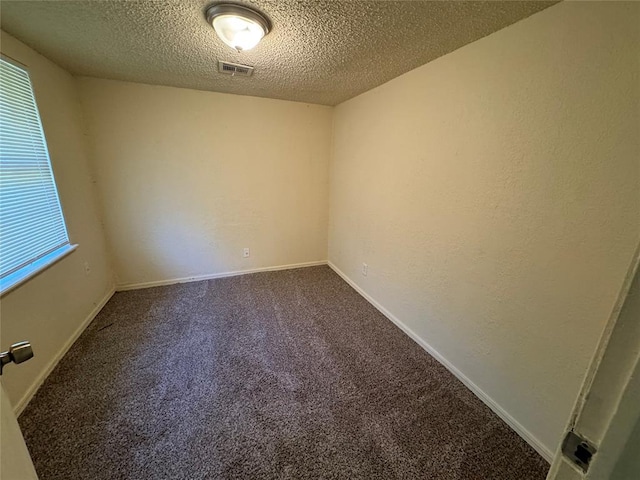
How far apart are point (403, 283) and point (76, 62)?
320 cm

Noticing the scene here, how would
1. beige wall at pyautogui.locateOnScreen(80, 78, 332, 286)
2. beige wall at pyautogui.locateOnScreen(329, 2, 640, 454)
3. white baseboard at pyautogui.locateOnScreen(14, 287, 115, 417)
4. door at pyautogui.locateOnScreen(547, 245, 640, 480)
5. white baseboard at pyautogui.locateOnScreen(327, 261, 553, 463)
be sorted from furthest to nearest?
beige wall at pyautogui.locateOnScreen(80, 78, 332, 286) → white baseboard at pyautogui.locateOnScreen(14, 287, 115, 417) → white baseboard at pyautogui.locateOnScreen(327, 261, 553, 463) → beige wall at pyautogui.locateOnScreen(329, 2, 640, 454) → door at pyautogui.locateOnScreen(547, 245, 640, 480)

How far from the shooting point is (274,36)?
5.18 ft

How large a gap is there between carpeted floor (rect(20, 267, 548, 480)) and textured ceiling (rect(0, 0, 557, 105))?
84.5 inches

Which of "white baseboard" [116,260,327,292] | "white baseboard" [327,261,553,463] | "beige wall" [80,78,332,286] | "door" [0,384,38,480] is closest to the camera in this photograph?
"door" [0,384,38,480]

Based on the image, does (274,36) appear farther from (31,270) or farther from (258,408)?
(258,408)

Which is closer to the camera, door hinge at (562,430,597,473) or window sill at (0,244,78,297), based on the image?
door hinge at (562,430,597,473)

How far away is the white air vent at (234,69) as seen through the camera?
6.72ft

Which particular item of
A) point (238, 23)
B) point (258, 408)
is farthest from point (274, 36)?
point (258, 408)

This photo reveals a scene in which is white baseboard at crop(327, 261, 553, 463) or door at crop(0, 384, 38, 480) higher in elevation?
door at crop(0, 384, 38, 480)

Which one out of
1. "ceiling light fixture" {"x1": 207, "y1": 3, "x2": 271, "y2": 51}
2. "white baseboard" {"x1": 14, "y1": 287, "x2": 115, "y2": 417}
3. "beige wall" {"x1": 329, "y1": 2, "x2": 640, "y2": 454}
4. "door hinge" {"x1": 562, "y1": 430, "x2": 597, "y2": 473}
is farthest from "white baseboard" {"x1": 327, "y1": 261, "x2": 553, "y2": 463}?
"white baseboard" {"x1": 14, "y1": 287, "x2": 115, "y2": 417}

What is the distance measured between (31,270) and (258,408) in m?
1.70

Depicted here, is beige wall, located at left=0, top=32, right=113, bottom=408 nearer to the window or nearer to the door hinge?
the window

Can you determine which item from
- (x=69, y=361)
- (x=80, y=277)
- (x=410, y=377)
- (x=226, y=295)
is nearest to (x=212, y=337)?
(x=226, y=295)

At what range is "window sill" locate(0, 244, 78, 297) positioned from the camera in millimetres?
1495
